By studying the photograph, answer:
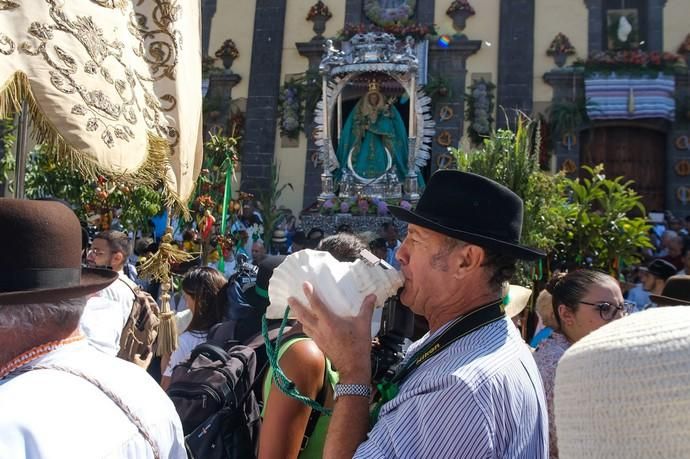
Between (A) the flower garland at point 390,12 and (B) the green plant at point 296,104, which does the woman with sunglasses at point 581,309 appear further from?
(A) the flower garland at point 390,12

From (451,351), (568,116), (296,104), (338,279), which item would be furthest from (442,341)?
(296,104)

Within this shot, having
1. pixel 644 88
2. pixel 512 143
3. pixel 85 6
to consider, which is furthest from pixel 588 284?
pixel 644 88

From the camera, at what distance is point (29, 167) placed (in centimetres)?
947

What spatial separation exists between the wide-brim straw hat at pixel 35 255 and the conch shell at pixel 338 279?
565 millimetres

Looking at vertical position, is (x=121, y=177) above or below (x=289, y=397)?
above

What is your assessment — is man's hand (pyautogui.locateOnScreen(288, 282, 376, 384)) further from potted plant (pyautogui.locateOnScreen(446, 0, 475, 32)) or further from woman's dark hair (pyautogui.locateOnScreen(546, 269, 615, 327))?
potted plant (pyautogui.locateOnScreen(446, 0, 475, 32))

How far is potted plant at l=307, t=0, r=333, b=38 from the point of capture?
56.0ft

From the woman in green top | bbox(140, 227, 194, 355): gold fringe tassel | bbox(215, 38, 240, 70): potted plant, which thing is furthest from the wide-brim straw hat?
bbox(215, 38, 240, 70): potted plant

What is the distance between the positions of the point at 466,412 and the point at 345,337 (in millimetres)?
419

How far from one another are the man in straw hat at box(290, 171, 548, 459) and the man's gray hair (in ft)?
2.06

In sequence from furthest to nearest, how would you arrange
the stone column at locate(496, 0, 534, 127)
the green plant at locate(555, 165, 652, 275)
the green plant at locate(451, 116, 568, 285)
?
the stone column at locate(496, 0, 534, 127)
the green plant at locate(555, 165, 652, 275)
the green plant at locate(451, 116, 568, 285)

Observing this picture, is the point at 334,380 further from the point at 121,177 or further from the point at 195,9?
the point at 195,9

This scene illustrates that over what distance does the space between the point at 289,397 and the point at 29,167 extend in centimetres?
821

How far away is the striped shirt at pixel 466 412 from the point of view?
177cm
